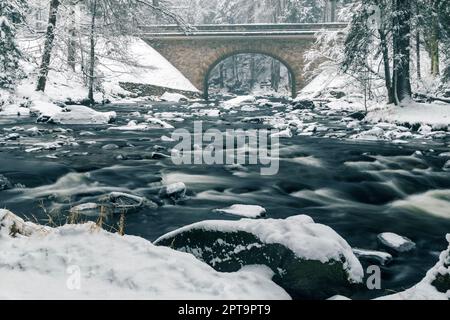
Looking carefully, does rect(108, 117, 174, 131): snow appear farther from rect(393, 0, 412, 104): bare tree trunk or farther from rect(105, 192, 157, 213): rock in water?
rect(105, 192, 157, 213): rock in water

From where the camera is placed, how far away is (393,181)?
27.8ft

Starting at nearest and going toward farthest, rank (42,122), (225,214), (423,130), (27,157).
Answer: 1. (225,214)
2. (27,157)
3. (423,130)
4. (42,122)

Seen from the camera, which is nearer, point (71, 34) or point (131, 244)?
point (131, 244)

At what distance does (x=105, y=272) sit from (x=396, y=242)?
320 centimetres

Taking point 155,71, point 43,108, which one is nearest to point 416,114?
point 43,108

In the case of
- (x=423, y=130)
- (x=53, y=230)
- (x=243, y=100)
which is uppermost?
(x=243, y=100)

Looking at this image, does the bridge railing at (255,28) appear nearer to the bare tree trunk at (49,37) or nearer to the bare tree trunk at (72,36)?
the bare tree trunk at (72,36)

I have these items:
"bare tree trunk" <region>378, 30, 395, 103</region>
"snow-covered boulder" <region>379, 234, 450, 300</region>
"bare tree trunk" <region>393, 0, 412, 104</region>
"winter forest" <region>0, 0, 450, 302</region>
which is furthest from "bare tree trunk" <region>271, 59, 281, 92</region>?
"snow-covered boulder" <region>379, 234, 450, 300</region>

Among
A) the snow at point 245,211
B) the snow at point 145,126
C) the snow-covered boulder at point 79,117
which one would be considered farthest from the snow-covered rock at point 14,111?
the snow at point 245,211

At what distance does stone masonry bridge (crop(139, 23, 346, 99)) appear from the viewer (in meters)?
34.0

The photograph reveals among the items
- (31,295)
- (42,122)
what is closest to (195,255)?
(31,295)

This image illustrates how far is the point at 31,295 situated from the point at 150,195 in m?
4.29
